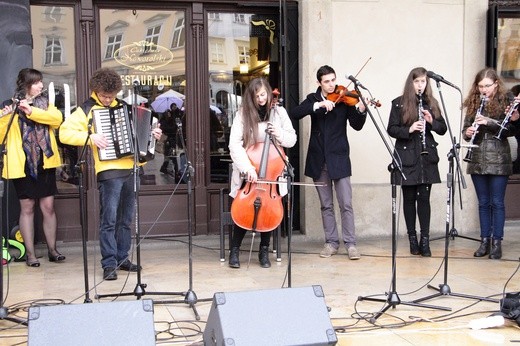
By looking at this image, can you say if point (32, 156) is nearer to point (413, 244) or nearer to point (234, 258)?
point (234, 258)

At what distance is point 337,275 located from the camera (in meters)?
6.46


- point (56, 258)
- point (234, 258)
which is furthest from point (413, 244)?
point (56, 258)

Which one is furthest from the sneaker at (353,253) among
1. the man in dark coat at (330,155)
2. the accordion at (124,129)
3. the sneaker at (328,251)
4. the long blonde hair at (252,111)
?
the accordion at (124,129)

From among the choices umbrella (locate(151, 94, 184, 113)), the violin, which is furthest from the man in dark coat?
umbrella (locate(151, 94, 184, 113))

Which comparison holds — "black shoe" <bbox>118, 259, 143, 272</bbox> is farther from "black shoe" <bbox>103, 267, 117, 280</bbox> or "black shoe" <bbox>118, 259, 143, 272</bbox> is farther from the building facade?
the building facade

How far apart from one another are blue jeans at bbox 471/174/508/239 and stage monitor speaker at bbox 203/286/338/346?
3586mm

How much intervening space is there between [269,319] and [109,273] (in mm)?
2658

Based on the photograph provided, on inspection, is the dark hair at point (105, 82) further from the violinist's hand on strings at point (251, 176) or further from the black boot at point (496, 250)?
the black boot at point (496, 250)

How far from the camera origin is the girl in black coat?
7.00 metres

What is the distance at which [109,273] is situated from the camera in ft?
20.3

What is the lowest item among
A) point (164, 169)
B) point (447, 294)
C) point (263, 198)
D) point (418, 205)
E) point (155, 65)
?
point (447, 294)

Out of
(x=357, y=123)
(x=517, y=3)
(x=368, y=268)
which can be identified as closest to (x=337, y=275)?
(x=368, y=268)

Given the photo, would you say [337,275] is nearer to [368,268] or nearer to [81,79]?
[368,268]

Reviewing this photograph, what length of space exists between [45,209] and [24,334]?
2393 millimetres
